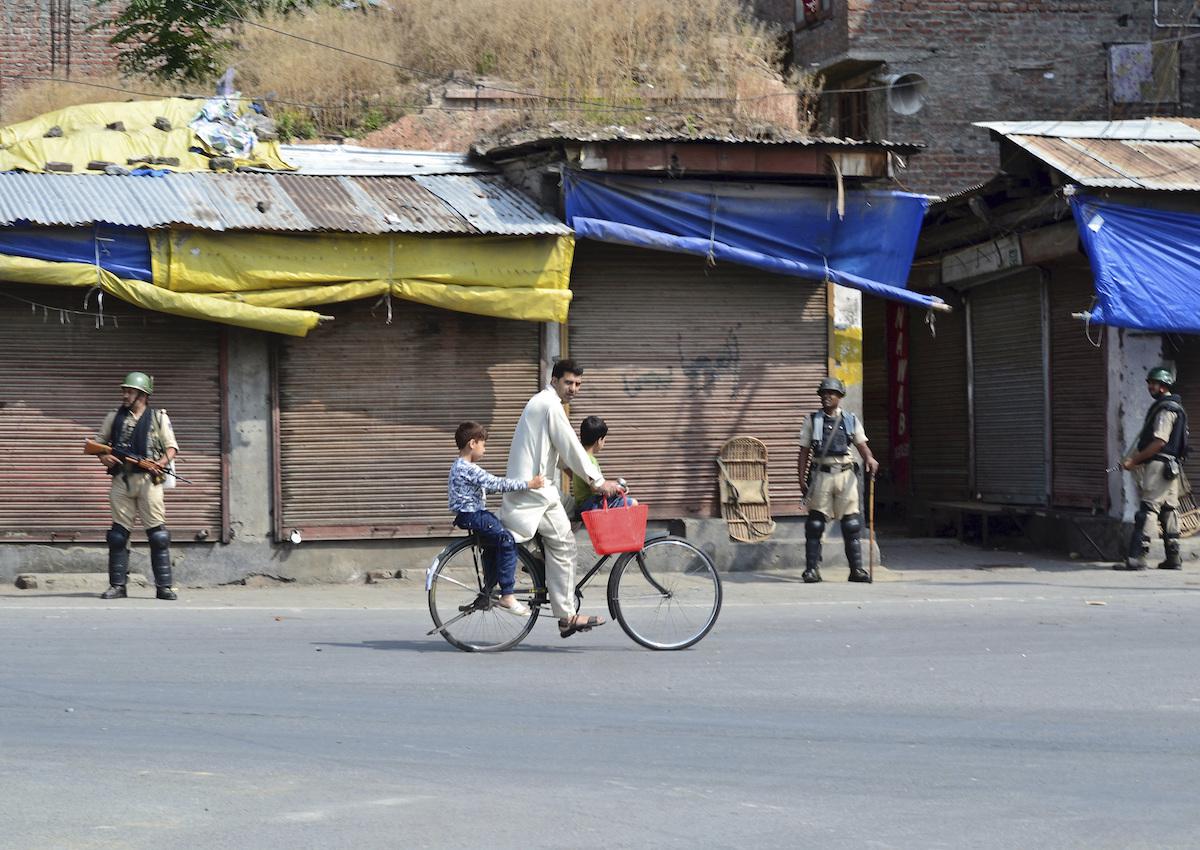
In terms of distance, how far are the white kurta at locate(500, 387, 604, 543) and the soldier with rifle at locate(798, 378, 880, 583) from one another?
17.2 ft

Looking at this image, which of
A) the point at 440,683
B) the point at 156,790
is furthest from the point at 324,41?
the point at 156,790

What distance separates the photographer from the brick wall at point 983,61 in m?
23.5

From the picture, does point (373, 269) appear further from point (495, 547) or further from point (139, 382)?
point (495, 547)

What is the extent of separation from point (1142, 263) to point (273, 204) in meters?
8.53

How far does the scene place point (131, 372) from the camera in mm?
14047

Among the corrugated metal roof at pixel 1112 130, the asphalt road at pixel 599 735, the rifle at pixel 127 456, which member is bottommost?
the asphalt road at pixel 599 735

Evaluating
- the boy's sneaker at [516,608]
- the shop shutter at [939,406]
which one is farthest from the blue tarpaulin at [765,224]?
the boy's sneaker at [516,608]

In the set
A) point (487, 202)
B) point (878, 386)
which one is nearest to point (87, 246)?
point (487, 202)

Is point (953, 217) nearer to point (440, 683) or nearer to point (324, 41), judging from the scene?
point (324, 41)

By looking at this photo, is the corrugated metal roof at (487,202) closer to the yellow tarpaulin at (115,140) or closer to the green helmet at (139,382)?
the yellow tarpaulin at (115,140)

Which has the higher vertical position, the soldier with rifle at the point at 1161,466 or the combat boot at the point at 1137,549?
the soldier with rifle at the point at 1161,466

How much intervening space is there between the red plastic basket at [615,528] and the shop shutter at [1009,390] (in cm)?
908

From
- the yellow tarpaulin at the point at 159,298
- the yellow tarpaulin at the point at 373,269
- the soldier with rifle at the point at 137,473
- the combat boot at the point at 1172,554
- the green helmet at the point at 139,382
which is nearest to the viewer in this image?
the green helmet at the point at 139,382

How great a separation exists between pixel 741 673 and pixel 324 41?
12.9 m
